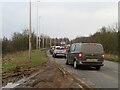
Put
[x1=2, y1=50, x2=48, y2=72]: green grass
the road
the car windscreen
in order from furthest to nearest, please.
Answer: [x1=2, y1=50, x2=48, y2=72]: green grass < the car windscreen < the road

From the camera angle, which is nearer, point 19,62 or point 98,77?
point 98,77

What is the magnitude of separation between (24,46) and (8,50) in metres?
15.4

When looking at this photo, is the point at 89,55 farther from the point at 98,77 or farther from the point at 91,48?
the point at 98,77

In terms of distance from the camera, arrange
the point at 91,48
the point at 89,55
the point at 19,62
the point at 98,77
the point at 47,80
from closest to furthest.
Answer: the point at 47,80
the point at 98,77
the point at 89,55
the point at 91,48
the point at 19,62

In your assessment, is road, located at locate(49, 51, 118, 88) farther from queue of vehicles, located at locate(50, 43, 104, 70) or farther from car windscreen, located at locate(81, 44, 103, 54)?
car windscreen, located at locate(81, 44, 103, 54)

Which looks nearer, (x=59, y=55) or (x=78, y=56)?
(x=78, y=56)

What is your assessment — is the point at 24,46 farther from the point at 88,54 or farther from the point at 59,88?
the point at 59,88

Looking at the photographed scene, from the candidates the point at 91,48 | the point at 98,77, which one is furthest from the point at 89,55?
the point at 98,77

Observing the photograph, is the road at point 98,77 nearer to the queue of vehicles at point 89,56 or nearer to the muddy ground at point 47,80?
the muddy ground at point 47,80

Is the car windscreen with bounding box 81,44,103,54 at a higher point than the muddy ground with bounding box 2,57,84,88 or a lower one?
higher

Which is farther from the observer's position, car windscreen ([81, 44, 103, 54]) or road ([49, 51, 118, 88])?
car windscreen ([81, 44, 103, 54])

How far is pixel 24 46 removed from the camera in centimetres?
7688

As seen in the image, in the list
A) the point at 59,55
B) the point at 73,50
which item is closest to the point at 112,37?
the point at 59,55

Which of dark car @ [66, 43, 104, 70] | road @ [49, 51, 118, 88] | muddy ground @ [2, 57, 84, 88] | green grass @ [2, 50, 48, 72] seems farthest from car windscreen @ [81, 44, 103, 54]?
green grass @ [2, 50, 48, 72]
